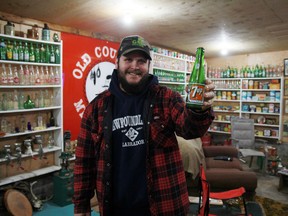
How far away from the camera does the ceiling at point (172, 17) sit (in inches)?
109

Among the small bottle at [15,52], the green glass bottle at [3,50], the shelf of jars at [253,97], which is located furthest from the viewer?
the shelf of jars at [253,97]

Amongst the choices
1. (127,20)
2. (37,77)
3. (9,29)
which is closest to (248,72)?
(127,20)

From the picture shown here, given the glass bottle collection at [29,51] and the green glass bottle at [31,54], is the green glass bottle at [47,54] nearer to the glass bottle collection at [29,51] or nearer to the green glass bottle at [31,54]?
the glass bottle collection at [29,51]

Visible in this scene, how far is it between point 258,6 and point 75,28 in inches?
101

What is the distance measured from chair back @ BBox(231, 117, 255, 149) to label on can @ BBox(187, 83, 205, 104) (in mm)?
4850

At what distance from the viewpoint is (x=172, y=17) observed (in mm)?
3285

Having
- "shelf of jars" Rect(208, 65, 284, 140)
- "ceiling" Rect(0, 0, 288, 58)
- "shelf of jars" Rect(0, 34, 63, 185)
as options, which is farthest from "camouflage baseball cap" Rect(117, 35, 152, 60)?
"shelf of jars" Rect(208, 65, 284, 140)

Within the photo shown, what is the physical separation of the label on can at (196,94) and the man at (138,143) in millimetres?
170

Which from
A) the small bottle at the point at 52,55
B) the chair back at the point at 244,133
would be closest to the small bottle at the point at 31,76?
the small bottle at the point at 52,55

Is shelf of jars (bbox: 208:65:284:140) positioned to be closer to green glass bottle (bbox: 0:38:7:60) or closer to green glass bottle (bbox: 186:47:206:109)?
green glass bottle (bbox: 0:38:7:60)

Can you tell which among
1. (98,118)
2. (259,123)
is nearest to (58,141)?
(98,118)

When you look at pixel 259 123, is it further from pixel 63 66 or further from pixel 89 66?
pixel 63 66

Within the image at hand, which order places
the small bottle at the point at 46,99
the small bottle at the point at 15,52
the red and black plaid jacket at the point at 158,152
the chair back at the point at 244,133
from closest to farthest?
the red and black plaid jacket at the point at 158,152 < the small bottle at the point at 15,52 < the small bottle at the point at 46,99 < the chair back at the point at 244,133

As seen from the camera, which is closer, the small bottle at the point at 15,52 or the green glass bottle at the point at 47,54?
the small bottle at the point at 15,52
